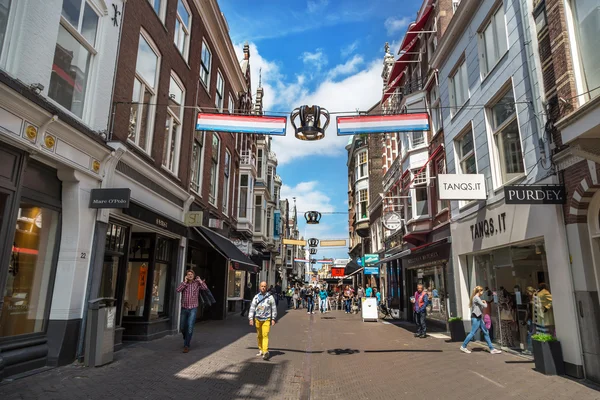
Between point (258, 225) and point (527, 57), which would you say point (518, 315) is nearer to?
point (527, 57)

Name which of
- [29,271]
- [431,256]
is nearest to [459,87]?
[431,256]

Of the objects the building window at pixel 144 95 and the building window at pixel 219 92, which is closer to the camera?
the building window at pixel 144 95

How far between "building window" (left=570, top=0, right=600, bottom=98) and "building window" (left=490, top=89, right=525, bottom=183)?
247cm

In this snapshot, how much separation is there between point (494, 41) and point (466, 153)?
11.8 ft

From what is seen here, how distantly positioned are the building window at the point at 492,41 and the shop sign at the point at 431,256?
20.4 feet

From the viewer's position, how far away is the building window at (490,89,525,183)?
1005cm

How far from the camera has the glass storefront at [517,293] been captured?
28.7 ft

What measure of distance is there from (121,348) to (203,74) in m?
10.9

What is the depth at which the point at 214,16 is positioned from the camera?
15984 millimetres

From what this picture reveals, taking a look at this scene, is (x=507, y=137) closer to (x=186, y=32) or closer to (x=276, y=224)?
(x=186, y=32)

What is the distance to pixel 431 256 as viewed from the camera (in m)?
15.2

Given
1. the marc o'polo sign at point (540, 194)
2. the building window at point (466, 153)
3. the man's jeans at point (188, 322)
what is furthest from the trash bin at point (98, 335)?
the building window at point (466, 153)

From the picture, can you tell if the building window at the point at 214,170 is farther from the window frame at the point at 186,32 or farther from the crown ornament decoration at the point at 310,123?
the crown ornament decoration at the point at 310,123

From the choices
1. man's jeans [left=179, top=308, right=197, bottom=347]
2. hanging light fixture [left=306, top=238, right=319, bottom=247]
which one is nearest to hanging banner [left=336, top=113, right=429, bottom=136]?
man's jeans [left=179, top=308, right=197, bottom=347]
